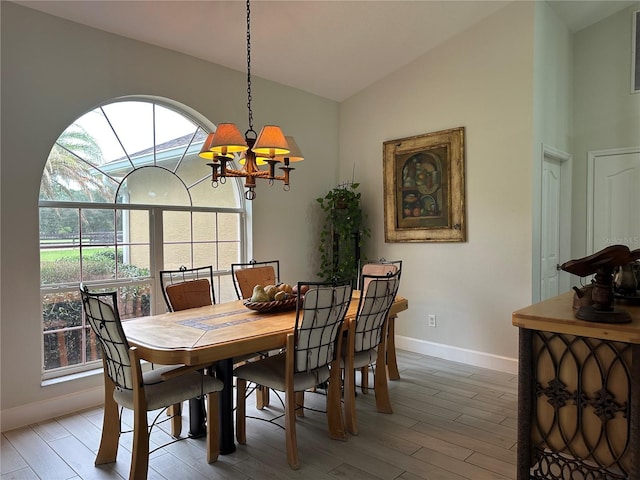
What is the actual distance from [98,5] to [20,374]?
264 cm

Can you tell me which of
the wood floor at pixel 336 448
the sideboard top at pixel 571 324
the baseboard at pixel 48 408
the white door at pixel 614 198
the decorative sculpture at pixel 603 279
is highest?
the white door at pixel 614 198

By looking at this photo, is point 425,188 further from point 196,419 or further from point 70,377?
point 70,377

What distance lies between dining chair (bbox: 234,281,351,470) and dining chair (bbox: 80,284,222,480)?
264 millimetres

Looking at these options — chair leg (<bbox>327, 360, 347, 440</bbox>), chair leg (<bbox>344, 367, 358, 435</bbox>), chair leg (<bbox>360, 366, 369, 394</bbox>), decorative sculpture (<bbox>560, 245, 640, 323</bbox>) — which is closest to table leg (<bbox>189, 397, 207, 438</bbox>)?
chair leg (<bbox>327, 360, 347, 440</bbox>)

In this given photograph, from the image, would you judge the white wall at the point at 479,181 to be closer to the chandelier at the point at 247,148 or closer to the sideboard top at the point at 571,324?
the sideboard top at the point at 571,324

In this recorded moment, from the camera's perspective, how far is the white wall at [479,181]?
3.92m

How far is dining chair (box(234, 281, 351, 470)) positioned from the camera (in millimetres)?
2441

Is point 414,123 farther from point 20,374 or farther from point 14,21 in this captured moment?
point 20,374

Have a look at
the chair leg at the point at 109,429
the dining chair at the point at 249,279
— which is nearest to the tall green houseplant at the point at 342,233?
the dining chair at the point at 249,279

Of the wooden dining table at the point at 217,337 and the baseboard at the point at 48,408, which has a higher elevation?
the wooden dining table at the point at 217,337

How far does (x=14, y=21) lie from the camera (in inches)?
116

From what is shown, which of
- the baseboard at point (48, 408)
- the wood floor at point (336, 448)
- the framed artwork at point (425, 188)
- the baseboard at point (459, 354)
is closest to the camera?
the wood floor at point (336, 448)

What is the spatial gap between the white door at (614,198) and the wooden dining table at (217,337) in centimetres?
317

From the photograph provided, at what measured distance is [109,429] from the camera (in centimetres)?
250
